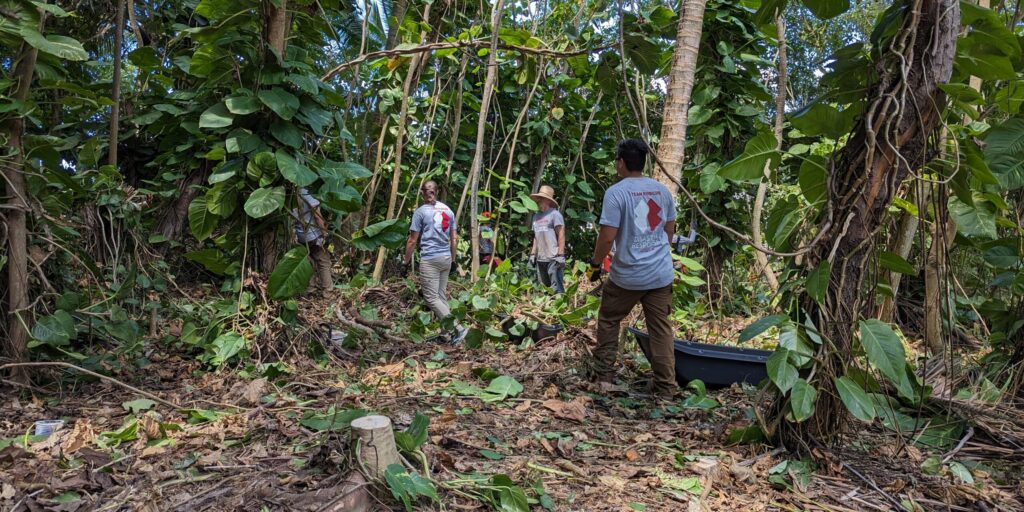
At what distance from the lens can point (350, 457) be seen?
2.25 m

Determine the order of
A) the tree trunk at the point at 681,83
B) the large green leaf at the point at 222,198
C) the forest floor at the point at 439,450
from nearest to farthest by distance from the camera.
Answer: the forest floor at the point at 439,450 < the large green leaf at the point at 222,198 < the tree trunk at the point at 681,83

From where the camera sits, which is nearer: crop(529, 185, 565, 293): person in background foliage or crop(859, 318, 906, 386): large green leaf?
crop(859, 318, 906, 386): large green leaf

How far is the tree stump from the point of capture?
7.20 ft

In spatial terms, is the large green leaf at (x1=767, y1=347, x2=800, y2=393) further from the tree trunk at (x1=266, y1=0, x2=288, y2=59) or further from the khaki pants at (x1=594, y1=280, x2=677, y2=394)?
the tree trunk at (x1=266, y1=0, x2=288, y2=59)

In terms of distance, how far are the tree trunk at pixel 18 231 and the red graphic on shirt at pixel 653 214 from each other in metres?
3.14

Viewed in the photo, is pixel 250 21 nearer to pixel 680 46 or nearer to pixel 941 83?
pixel 680 46

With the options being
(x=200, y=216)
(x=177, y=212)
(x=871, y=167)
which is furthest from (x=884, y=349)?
(x=177, y=212)

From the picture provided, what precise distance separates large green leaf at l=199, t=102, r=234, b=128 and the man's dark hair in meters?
2.21

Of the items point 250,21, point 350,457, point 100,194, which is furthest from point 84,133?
point 350,457

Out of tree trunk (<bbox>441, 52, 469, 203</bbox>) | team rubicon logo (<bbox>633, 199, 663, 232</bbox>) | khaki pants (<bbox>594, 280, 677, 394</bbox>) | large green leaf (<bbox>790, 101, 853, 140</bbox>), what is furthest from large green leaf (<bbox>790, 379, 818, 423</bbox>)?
tree trunk (<bbox>441, 52, 469, 203</bbox>)

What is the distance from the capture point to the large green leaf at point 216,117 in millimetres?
3807

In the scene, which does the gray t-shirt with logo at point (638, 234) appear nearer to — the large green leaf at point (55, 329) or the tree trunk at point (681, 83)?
the tree trunk at point (681, 83)

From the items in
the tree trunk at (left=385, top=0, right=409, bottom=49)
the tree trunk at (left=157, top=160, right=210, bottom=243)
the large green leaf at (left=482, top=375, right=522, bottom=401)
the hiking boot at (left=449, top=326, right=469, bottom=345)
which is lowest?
the hiking boot at (left=449, top=326, right=469, bottom=345)

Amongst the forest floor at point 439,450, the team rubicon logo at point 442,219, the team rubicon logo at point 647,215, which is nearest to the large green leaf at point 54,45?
the forest floor at point 439,450
